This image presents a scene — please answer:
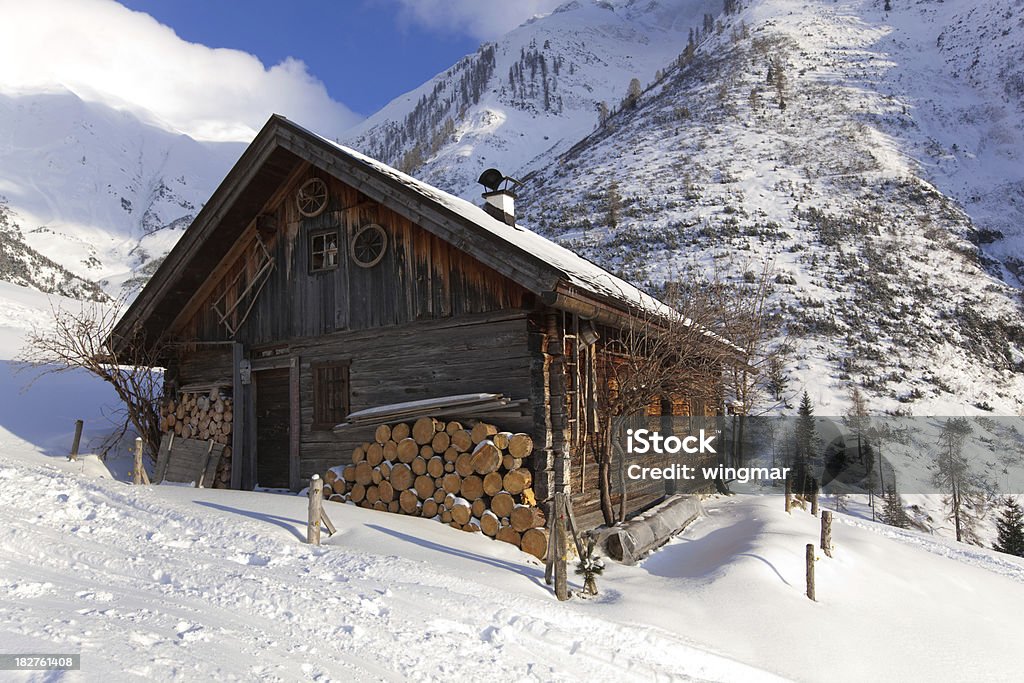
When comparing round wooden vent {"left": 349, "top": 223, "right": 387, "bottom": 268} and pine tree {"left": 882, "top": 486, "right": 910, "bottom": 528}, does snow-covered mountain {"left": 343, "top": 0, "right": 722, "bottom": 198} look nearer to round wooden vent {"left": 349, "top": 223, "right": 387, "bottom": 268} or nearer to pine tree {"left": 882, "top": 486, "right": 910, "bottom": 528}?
pine tree {"left": 882, "top": 486, "right": 910, "bottom": 528}

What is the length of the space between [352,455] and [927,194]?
56.4 metres

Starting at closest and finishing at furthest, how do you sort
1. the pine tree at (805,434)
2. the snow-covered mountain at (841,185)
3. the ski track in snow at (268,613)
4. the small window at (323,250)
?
1. the ski track in snow at (268,613)
2. the small window at (323,250)
3. the pine tree at (805,434)
4. the snow-covered mountain at (841,185)

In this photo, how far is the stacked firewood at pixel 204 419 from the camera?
487 inches

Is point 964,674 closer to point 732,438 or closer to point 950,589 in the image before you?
point 950,589

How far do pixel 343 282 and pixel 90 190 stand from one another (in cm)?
17606

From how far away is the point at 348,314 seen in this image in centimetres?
1100

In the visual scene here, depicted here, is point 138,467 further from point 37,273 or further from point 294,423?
point 37,273

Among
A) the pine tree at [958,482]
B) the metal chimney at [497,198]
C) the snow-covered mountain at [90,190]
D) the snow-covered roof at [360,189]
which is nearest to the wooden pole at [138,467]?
the snow-covered roof at [360,189]

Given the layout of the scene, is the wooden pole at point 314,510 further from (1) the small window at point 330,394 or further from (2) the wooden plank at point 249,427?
(2) the wooden plank at point 249,427

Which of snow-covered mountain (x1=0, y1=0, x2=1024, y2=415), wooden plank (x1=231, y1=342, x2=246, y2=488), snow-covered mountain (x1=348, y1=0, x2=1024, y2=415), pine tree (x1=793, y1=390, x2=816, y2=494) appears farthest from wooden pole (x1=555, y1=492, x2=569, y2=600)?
pine tree (x1=793, y1=390, x2=816, y2=494)

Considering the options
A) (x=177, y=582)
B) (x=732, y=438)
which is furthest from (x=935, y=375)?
(x=177, y=582)

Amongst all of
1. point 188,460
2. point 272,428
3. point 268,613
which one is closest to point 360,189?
point 272,428

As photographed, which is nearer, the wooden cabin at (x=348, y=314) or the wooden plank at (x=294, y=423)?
the wooden cabin at (x=348, y=314)

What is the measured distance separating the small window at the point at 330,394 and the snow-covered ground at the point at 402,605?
1.78 meters
